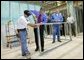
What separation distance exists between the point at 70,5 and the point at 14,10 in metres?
4.73

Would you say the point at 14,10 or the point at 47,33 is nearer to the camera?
the point at 14,10

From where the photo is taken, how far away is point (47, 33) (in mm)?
11484

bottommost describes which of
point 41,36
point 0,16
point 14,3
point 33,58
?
point 33,58

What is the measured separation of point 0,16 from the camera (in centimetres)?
807

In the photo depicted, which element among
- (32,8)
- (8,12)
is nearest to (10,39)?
(8,12)

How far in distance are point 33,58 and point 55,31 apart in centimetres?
306

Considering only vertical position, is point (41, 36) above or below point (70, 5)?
below

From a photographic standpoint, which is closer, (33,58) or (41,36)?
(33,58)

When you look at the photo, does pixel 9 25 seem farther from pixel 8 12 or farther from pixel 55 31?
pixel 55 31

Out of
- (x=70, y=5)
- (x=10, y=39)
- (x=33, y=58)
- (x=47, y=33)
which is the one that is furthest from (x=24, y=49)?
(x=70, y=5)

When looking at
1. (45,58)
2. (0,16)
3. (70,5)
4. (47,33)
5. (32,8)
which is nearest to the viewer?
(45,58)

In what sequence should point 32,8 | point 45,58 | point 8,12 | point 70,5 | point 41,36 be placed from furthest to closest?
point 70,5 < point 32,8 < point 8,12 < point 41,36 < point 45,58

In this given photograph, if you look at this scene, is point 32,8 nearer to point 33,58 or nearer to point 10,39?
point 10,39

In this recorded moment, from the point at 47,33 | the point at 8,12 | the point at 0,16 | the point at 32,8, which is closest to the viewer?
the point at 0,16
